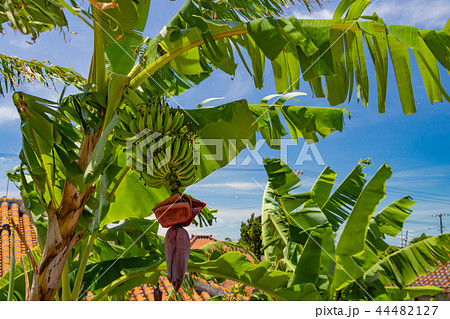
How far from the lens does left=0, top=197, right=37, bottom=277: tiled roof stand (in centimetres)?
397

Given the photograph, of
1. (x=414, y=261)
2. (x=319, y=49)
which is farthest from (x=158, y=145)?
(x=414, y=261)

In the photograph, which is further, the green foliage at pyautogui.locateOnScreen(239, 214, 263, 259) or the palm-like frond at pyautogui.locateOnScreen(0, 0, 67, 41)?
the green foliage at pyautogui.locateOnScreen(239, 214, 263, 259)

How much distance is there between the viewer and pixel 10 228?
4.86m

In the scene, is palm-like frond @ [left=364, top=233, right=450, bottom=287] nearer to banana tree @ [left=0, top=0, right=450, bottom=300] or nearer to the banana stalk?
banana tree @ [left=0, top=0, right=450, bottom=300]

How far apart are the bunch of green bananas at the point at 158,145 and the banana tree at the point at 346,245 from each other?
1271 millimetres

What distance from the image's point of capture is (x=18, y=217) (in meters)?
4.98

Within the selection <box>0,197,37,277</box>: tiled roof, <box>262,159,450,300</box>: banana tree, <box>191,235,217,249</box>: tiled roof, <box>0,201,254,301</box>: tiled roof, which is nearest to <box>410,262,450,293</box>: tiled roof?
<box>191,235,217,249</box>: tiled roof

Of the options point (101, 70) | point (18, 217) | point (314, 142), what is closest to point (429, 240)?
point (314, 142)

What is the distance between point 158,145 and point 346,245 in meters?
1.95

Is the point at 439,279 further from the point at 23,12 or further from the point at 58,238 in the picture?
the point at 23,12

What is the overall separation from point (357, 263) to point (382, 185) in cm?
77

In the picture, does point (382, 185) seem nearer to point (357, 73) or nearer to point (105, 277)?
point (357, 73)

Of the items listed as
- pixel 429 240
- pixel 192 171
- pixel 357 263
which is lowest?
pixel 357 263

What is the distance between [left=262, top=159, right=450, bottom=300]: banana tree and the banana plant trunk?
4.79 feet
